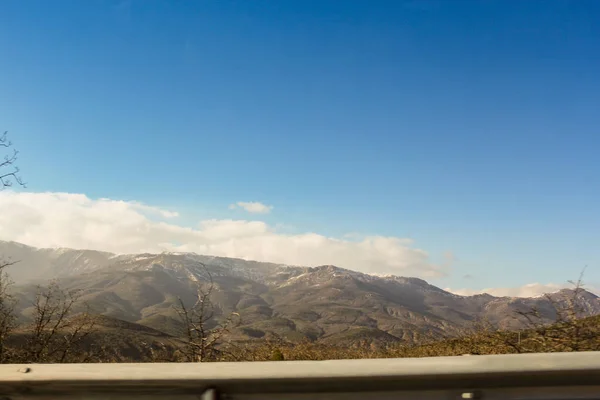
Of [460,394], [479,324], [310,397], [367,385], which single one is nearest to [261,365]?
[310,397]

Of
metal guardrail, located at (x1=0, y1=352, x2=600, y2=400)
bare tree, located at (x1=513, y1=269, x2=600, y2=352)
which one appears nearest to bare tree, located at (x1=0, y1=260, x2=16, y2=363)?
metal guardrail, located at (x1=0, y1=352, x2=600, y2=400)

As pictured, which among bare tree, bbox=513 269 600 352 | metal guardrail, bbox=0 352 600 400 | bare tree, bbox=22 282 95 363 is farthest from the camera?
bare tree, bbox=22 282 95 363

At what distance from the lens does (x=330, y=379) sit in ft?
5.81

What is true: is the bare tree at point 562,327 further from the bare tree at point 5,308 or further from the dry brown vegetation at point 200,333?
the bare tree at point 5,308

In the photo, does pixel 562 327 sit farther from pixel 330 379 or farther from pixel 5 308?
pixel 5 308

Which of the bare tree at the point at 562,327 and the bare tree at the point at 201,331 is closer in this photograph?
the bare tree at the point at 562,327

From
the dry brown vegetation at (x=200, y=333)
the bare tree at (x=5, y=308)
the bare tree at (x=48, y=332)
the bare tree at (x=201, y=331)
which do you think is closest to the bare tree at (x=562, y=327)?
the dry brown vegetation at (x=200, y=333)

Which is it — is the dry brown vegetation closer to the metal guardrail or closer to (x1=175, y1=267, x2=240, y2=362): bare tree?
(x1=175, y1=267, x2=240, y2=362): bare tree

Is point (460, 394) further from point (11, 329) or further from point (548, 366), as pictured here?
point (11, 329)

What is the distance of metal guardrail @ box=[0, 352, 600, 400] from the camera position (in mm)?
1729

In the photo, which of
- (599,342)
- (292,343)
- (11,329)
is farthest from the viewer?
(292,343)

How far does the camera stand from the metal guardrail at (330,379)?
5.67 feet

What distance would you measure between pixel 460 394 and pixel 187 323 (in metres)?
9.41

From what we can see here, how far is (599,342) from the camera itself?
824 centimetres
